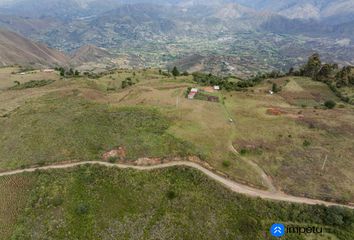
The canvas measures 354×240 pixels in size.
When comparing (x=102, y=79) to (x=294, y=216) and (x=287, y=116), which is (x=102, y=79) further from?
(x=294, y=216)

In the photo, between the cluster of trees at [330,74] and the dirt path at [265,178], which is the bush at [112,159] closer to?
the dirt path at [265,178]

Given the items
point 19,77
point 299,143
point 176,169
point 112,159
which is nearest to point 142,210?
point 176,169

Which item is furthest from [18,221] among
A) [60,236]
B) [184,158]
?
[184,158]

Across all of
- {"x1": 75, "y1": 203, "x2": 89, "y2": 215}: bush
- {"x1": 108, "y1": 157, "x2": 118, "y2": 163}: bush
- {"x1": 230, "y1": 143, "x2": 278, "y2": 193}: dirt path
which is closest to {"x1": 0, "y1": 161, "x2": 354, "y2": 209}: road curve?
{"x1": 108, "y1": 157, "x2": 118, "y2": 163}: bush

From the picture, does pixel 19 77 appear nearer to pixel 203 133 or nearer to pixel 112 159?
pixel 112 159

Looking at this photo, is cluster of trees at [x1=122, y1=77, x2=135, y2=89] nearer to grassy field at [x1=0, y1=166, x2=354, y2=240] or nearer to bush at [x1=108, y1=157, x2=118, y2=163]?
bush at [x1=108, y1=157, x2=118, y2=163]

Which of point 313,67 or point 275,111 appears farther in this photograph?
point 313,67
